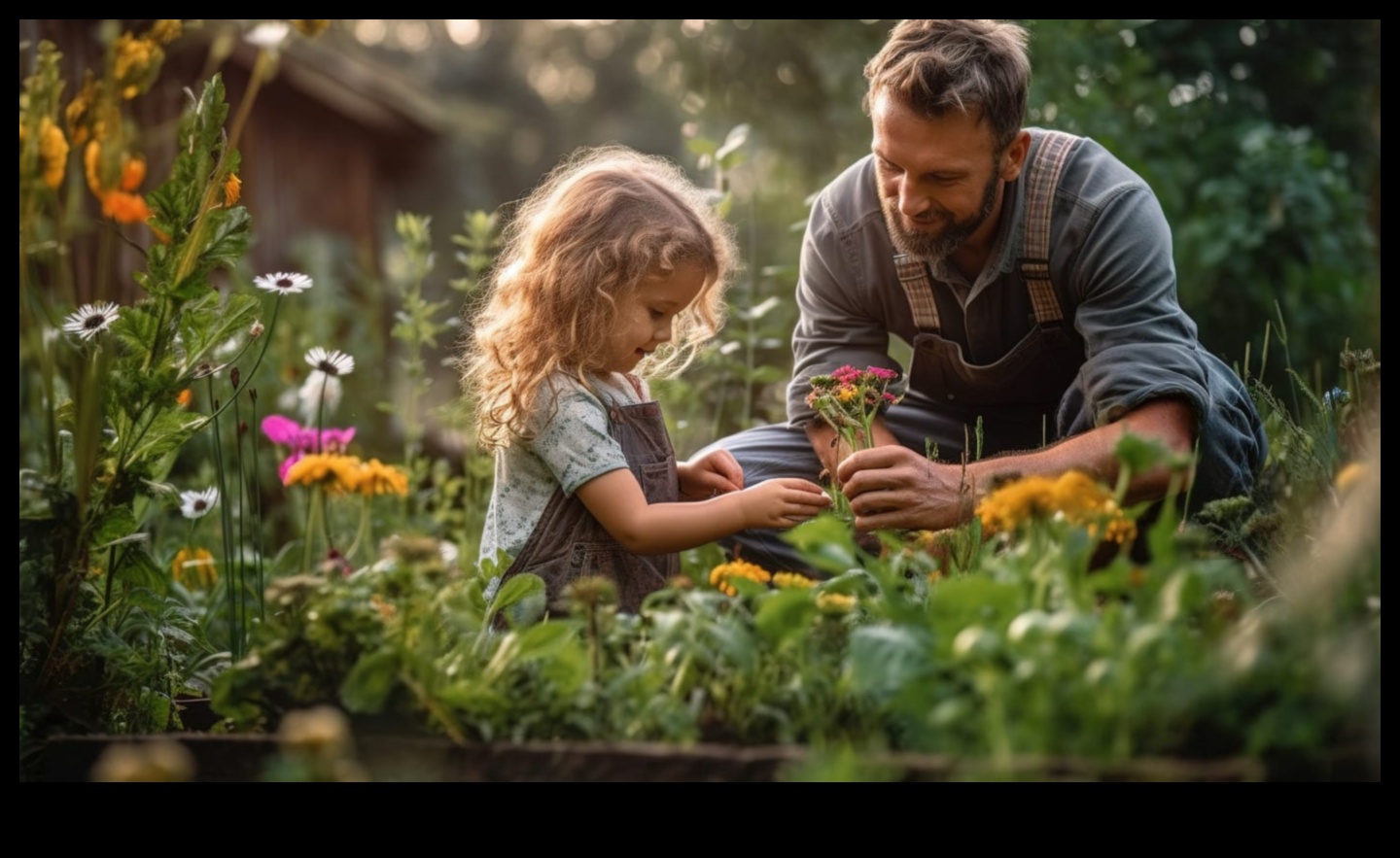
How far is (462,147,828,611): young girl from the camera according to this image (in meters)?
2.45

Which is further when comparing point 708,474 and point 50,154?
point 708,474

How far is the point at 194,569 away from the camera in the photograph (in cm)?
336

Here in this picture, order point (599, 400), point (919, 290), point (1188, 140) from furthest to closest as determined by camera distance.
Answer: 1. point (1188, 140)
2. point (919, 290)
3. point (599, 400)

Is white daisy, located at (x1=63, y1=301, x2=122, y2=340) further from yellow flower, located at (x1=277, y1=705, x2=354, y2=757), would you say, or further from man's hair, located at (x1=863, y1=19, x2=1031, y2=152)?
man's hair, located at (x1=863, y1=19, x2=1031, y2=152)

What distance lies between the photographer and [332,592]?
1769 millimetres

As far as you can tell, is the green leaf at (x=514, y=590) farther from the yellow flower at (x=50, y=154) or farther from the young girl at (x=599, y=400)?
the yellow flower at (x=50, y=154)

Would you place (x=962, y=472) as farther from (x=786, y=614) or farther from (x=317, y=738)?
(x=317, y=738)

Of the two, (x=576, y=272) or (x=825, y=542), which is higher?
(x=576, y=272)

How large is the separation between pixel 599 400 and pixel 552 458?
0.17 m

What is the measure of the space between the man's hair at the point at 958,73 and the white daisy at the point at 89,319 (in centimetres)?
158

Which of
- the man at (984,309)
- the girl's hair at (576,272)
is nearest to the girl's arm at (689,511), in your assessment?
the man at (984,309)

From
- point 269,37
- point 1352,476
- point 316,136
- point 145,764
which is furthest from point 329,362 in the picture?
point 316,136

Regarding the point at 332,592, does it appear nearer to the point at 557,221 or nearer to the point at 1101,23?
the point at 557,221

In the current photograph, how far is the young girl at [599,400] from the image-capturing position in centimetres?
245
